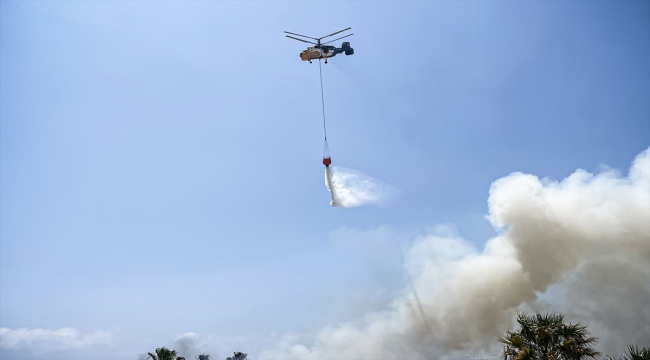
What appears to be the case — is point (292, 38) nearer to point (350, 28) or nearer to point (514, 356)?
point (350, 28)

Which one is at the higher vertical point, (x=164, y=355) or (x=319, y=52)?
(x=319, y=52)

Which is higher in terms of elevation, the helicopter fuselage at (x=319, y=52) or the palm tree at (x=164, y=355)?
the helicopter fuselage at (x=319, y=52)

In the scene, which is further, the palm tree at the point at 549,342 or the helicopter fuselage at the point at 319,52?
the helicopter fuselage at the point at 319,52

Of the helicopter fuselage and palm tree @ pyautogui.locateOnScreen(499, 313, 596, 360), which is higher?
the helicopter fuselage

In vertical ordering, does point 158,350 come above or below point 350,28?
below

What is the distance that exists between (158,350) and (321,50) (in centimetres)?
4598

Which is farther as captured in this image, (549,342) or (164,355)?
(164,355)

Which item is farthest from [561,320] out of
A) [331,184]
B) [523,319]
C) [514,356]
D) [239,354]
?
[239,354]

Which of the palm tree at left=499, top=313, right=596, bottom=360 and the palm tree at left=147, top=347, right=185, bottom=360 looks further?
the palm tree at left=147, top=347, right=185, bottom=360

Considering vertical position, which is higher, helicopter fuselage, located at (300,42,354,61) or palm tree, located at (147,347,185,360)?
helicopter fuselage, located at (300,42,354,61)

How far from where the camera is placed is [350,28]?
203ft

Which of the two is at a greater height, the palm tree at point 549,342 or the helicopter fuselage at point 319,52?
the helicopter fuselage at point 319,52

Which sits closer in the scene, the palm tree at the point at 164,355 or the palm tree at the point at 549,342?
the palm tree at the point at 549,342

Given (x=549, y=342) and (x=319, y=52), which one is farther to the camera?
(x=319, y=52)
